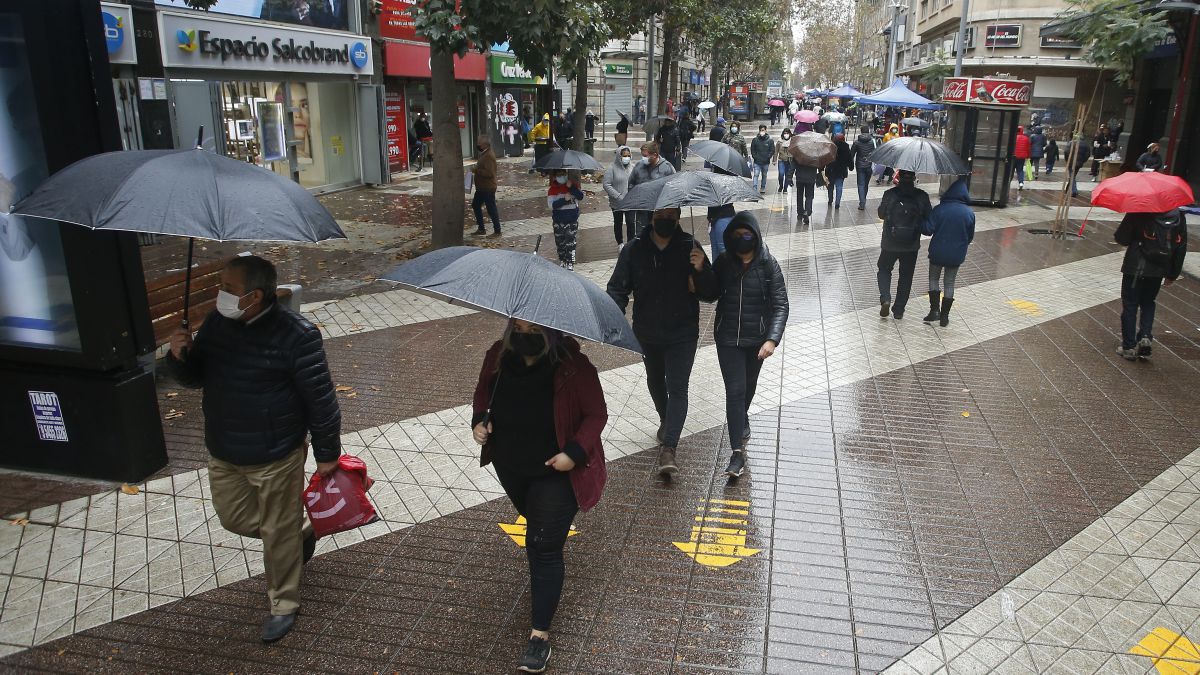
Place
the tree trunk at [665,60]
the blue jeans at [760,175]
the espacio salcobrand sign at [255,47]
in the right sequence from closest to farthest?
the espacio salcobrand sign at [255,47] < the blue jeans at [760,175] < the tree trunk at [665,60]

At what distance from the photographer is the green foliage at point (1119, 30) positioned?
1596 cm

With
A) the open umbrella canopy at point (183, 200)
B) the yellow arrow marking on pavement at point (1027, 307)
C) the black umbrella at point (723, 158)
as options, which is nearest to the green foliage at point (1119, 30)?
the yellow arrow marking on pavement at point (1027, 307)

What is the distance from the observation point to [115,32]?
12.2 meters

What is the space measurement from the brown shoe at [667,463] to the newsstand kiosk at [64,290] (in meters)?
3.32

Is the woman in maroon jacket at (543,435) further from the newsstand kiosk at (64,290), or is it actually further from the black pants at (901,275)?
the black pants at (901,275)

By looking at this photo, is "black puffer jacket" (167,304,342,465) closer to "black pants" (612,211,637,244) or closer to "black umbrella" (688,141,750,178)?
"black umbrella" (688,141,750,178)

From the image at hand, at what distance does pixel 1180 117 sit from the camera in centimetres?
1872

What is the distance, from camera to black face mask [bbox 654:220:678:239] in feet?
17.7

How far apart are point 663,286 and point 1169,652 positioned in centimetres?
329

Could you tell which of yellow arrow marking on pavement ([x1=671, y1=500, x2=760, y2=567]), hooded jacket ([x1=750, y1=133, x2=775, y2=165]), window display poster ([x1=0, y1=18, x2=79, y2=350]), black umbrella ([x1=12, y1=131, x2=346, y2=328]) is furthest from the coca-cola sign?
black umbrella ([x1=12, y1=131, x2=346, y2=328])

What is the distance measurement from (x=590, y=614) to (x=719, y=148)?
4854mm

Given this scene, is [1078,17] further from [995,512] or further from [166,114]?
[166,114]

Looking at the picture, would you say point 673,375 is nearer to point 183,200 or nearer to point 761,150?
point 183,200

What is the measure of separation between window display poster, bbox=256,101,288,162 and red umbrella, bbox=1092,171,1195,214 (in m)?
15.0
